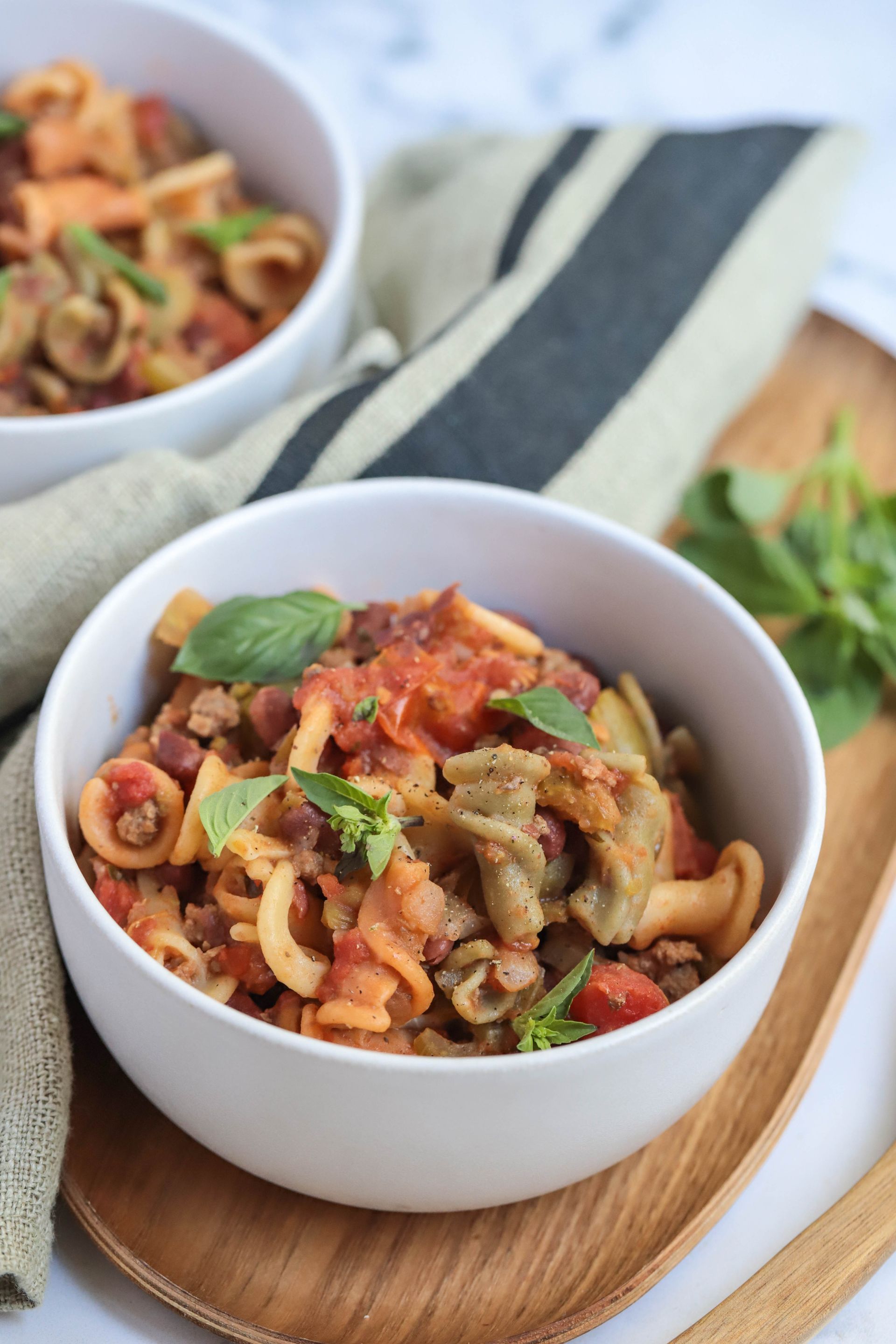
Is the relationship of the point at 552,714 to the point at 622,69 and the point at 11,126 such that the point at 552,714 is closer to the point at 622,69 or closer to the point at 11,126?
the point at 11,126

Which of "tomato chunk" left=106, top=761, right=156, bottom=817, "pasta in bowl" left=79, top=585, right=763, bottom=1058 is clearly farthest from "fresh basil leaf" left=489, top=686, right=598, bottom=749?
"tomato chunk" left=106, top=761, right=156, bottom=817

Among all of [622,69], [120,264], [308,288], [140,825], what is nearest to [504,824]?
[140,825]

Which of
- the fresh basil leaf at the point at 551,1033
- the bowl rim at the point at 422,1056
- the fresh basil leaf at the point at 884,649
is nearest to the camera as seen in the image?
the bowl rim at the point at 422,1056

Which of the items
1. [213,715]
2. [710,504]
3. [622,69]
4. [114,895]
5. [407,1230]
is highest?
[622,69]

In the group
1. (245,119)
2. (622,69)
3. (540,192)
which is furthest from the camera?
Result: (622,69)

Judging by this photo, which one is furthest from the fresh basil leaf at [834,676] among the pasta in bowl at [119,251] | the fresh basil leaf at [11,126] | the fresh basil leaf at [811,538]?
the fresh basil leaf at [11,126]

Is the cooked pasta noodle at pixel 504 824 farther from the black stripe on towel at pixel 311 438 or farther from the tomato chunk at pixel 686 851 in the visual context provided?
the black stripe on towel at pixel 311 438

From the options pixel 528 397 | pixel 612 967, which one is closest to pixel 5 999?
pixel 612 967

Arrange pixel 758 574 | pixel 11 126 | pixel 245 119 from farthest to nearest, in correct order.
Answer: pixel 245 119
pixel 11 126
pixel 758 574
